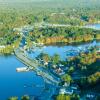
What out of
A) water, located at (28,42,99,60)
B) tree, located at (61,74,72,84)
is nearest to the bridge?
tree, located at (61,74,72,84)

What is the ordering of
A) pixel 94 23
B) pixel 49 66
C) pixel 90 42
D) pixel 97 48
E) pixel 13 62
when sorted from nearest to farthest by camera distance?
pixel 49 66 < pixel 13 62 < pixel 97 48 < pixel 90 42 < pixel 94 23

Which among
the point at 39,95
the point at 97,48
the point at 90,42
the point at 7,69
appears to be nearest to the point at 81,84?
the point at 39,95

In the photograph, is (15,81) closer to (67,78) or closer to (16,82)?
(16,82)

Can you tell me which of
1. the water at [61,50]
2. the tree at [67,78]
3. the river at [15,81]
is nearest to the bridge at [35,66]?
the river at [15,81]

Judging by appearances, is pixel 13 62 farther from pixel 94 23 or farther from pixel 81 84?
pixel 94 23

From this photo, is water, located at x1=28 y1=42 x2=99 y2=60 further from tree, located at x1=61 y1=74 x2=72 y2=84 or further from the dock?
tree, located at x1=61 y1=74 x2=72 y2=84

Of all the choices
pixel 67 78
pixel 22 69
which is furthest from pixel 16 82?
pixel 67 78

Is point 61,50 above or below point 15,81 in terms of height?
below

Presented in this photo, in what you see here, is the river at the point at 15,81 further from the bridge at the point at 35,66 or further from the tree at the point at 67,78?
the tree at the point at 67,78

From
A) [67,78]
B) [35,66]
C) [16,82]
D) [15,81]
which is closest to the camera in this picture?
[67,78]
